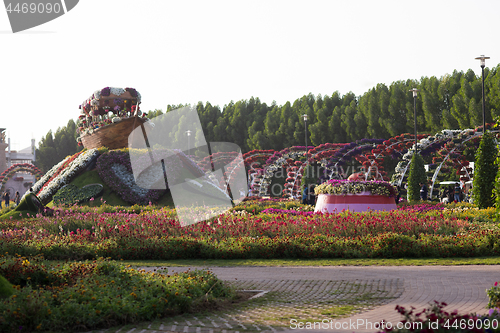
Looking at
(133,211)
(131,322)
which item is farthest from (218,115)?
(131,322)

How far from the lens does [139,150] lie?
27359 millimetres

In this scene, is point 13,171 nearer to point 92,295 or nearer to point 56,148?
point 56,148

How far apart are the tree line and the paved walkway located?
Result: 35.4 metres

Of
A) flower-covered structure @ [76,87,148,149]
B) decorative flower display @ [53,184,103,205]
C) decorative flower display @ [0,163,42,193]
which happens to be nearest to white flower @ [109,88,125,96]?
flower-covered structure @ [76,87,148,149]

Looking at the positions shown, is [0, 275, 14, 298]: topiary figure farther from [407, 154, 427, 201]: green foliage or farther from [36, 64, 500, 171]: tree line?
[36, 64, 500, 171]: tree line

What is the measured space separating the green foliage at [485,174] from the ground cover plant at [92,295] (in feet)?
50.5

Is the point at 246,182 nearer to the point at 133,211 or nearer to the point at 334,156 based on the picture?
the point at 334,156

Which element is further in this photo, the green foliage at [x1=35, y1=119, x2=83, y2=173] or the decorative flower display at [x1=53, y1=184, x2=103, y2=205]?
the green foliage at [x1=35, y1=119, x2=83, y2=173]

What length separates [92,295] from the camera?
5.43 meters

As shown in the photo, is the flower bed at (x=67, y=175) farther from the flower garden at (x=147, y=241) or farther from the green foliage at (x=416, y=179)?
the green foliage at (x=416, y=179)

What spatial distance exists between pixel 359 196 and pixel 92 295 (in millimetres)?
12119

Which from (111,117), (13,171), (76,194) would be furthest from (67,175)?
(13,171)

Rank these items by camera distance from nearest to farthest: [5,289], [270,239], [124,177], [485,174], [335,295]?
1. [5,289]
2. [335,295]
3. [270,239]
4. [485,174]
5. [124,177]

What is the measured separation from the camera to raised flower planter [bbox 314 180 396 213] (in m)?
16.1
